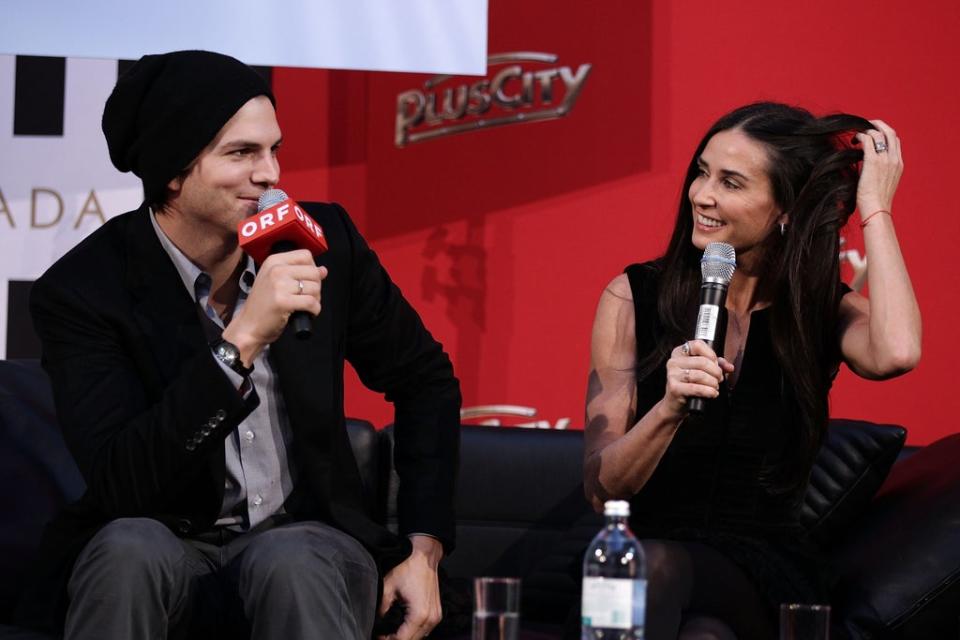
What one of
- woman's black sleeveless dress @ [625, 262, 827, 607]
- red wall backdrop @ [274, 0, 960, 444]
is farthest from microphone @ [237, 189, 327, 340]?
red wall backdrop @ [274, 0, 960, 444]

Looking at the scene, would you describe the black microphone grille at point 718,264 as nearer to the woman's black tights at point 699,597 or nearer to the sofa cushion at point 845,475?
the woman's black tights at point 699,597

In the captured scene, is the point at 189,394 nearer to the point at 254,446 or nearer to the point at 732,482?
the point at 254,446

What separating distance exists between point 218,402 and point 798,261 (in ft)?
3.51

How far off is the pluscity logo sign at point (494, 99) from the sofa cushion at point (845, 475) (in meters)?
1.30

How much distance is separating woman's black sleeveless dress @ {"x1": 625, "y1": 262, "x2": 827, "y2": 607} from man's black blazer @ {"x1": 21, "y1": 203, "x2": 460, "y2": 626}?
35 centimetres


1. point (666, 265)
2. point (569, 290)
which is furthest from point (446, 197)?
point (666, 265)

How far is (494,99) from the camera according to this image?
3.53 metres

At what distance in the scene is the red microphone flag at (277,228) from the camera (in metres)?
1.78

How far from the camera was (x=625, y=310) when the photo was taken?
239cm

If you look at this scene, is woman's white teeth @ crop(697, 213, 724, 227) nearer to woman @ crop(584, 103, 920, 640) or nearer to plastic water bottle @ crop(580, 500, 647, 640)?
woman @ crop(584, 103, 920, 640)

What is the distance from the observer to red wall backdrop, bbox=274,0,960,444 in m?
3.48

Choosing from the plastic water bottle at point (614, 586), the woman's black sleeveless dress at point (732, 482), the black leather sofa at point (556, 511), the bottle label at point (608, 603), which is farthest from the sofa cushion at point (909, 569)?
the bottle label at point (608, 603)

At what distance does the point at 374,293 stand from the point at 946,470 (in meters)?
1.13

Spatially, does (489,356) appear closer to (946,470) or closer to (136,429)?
(946,470)
